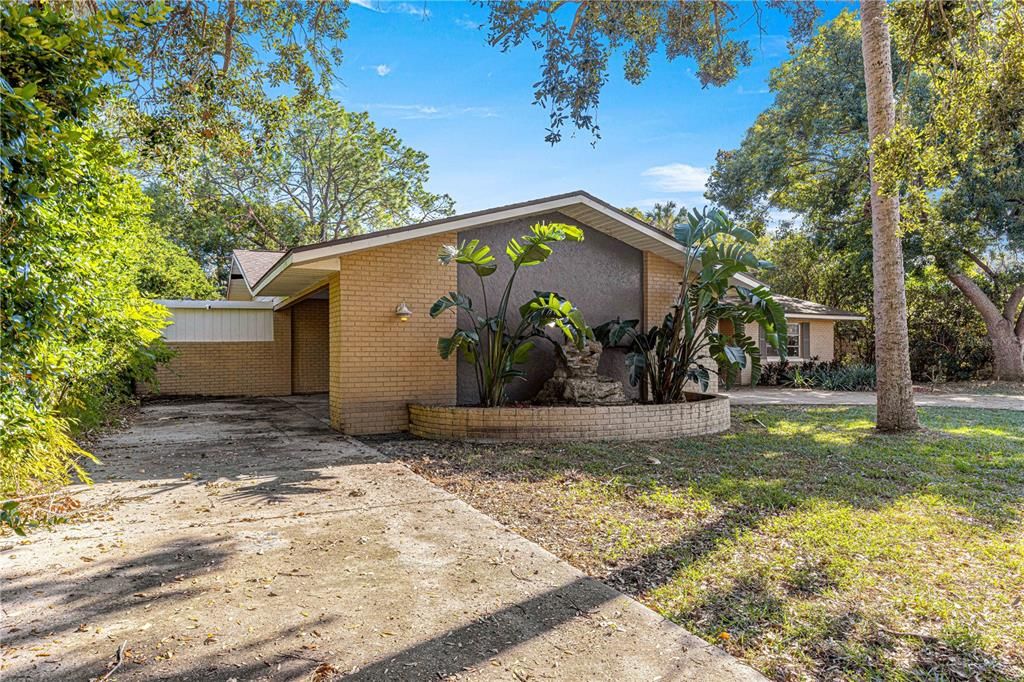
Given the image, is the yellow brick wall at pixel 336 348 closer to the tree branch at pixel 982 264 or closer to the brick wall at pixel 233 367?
the brick wall at pixel 233 367

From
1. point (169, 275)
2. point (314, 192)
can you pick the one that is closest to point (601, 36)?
point (169, 275)

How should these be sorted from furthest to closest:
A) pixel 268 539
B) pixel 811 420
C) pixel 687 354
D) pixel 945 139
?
1. pixel 811 420
2. pixel 687 354
3. pixel 945 139
4. pixel 268 539

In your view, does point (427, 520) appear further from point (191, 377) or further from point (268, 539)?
point (191, 377)

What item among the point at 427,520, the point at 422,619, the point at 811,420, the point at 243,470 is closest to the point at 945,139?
the point at 811,420

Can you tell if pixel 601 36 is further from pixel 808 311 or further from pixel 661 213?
pixel 661 213

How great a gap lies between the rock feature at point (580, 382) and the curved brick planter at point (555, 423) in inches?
30.5

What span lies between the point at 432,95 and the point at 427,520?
8.88 m

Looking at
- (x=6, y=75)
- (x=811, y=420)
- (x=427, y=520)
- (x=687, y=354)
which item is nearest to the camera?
(x=6, y=75)

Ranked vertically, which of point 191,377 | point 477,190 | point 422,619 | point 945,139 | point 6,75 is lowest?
point 422,619

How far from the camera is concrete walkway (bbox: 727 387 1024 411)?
1323cm

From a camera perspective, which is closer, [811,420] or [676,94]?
[811,420]

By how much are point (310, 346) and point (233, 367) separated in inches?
83.6

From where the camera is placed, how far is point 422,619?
121 inches

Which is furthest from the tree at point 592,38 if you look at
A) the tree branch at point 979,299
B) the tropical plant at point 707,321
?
the tree branch at point 979,299
